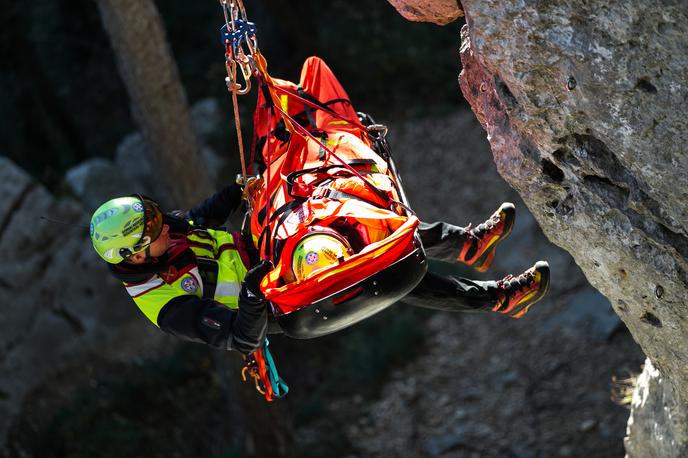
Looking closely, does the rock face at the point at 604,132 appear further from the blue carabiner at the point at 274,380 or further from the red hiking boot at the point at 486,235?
the blue carabiner at the point at 274,380

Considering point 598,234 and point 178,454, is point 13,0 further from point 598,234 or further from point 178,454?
point 598,234

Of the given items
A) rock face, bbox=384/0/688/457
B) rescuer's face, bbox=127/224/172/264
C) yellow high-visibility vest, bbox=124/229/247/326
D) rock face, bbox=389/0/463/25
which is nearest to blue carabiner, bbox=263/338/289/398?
yellow high-visibility vest, bbox=124/229/247/326

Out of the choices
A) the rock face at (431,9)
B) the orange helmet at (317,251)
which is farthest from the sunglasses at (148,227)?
the rock face at (431,9)

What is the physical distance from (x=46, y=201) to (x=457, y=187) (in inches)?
185

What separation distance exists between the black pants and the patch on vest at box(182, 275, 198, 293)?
1.06 meters

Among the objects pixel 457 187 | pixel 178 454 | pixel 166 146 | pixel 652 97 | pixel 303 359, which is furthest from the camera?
pixel 457 187

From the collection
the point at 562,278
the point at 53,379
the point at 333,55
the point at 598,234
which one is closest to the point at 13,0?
the point at 333,55

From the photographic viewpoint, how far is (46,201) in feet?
30.4

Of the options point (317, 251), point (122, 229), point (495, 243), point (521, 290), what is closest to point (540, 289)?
→ point (521, 290)

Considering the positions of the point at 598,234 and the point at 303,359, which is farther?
the point at 303,359

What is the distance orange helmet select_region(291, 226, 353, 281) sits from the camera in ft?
11.7

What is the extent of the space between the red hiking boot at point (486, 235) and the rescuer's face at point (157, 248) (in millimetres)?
1621

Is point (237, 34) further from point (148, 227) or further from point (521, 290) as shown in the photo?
point (521, 290)

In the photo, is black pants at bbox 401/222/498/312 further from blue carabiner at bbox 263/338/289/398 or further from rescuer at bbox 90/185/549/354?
blue carabiner at bbox 263/338/289/398
